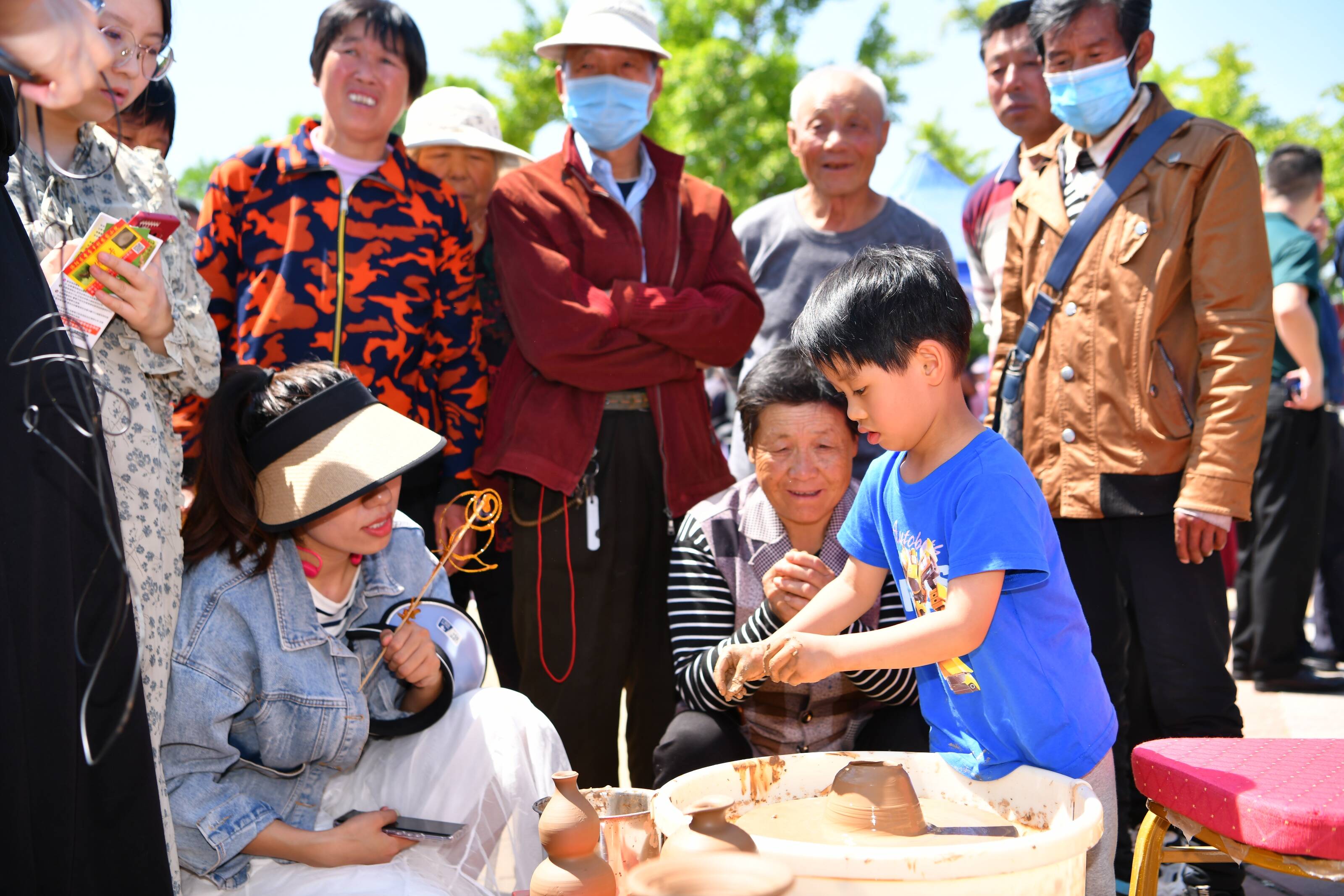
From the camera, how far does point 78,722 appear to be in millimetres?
1729

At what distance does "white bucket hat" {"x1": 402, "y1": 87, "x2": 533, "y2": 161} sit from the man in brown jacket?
6.24ft

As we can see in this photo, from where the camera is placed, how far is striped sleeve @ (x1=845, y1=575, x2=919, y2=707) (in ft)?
8.75

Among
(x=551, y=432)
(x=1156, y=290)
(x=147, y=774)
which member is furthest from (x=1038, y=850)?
(x=551, y=432)

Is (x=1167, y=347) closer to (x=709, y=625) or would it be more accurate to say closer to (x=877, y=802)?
(x=709, y=625)

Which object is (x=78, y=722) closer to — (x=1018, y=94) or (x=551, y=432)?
(x=551, y=432)

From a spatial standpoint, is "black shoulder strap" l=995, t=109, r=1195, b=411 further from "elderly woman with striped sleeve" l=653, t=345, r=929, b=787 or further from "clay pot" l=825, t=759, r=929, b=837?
"clay pot" l=825, t=759, r=929, b=837

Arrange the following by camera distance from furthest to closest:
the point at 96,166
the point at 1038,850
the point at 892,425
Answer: the point at 96,166
the point at 892,425
the point at 1038,850

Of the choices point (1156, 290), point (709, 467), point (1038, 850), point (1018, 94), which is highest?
point (1018, 94)

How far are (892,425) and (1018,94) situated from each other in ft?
8.07

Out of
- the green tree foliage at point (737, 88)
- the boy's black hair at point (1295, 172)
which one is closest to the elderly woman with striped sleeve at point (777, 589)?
the boy's black hair at point (1295, 172)

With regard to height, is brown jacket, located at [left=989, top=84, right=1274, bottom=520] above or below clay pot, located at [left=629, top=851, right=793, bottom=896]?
above

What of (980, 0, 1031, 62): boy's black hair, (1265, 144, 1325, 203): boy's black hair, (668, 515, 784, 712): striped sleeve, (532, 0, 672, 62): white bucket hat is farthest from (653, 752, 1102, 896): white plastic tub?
(1265, 144, 1325, 203): boy's black hair

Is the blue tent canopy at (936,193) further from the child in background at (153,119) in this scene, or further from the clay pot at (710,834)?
the clay pot at (710,834)

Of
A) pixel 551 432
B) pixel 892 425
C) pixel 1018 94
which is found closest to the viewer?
pixel 892 425
